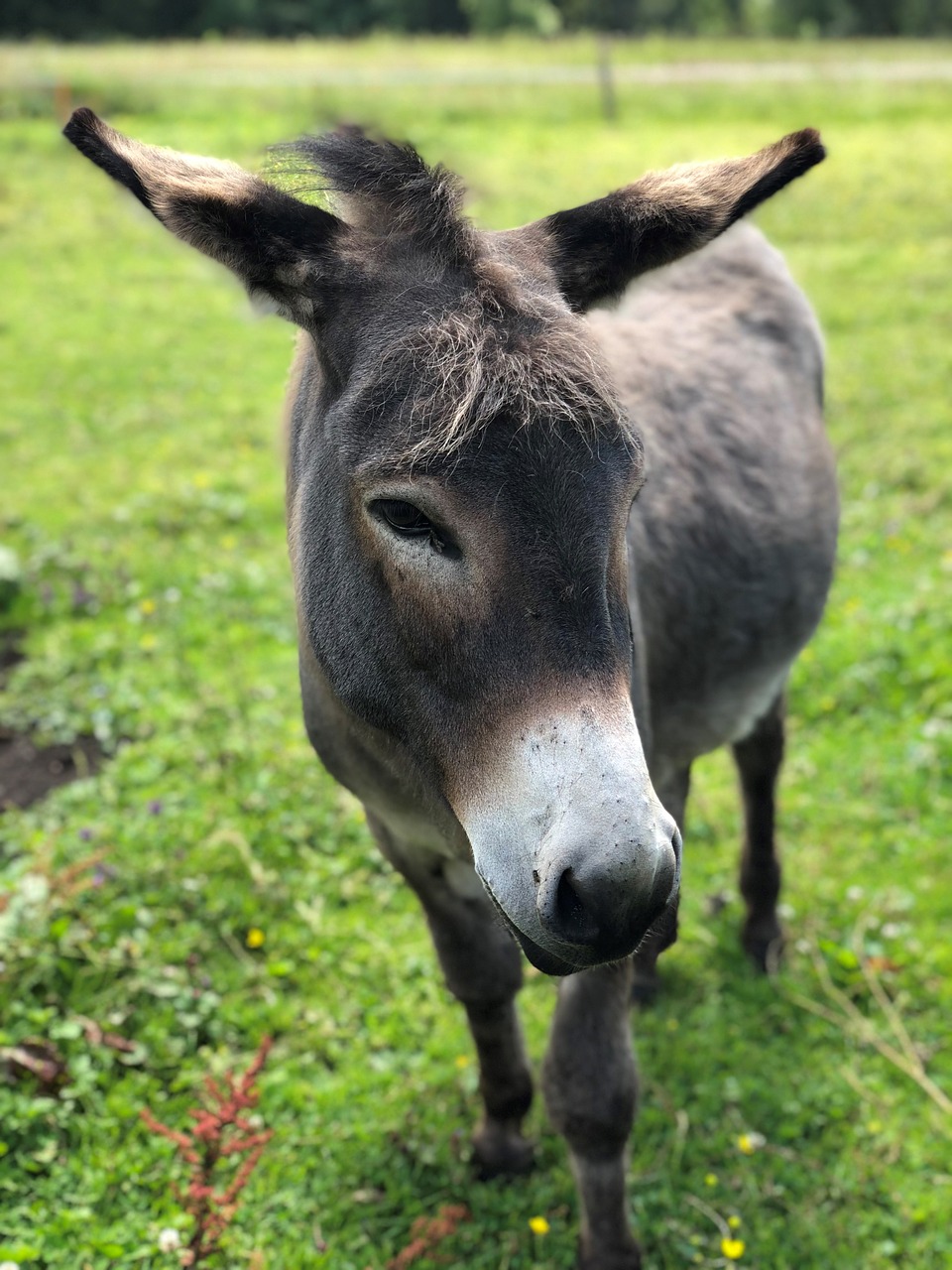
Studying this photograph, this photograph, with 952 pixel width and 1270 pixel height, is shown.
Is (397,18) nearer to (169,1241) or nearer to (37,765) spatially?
(37,765)

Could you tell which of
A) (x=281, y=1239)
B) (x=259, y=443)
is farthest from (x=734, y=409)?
(x=259, y=443)

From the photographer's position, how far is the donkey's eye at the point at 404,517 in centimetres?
198

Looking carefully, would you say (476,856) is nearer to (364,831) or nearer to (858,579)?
(364,831)

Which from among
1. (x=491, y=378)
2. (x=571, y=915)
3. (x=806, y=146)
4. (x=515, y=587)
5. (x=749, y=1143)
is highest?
(x=806, y=146)

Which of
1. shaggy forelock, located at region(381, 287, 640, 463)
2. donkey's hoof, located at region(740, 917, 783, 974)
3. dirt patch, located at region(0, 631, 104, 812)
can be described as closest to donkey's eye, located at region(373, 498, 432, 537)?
shaggy forelock, located at region(381, 287, 640, 463)

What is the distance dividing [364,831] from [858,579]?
335 cm

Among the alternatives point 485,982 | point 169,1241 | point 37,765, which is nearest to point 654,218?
point 485,982

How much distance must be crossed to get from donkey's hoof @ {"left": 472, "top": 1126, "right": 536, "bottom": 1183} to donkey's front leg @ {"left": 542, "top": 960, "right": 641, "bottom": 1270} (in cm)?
41

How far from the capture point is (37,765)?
4.95m

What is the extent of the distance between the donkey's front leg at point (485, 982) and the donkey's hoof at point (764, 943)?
47.8 inches

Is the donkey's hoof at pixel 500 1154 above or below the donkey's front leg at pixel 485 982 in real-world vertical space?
below

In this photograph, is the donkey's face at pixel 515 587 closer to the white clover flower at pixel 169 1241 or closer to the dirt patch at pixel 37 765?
the white clover flower at pixel 169 1241

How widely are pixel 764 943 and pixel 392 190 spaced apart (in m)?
3.21

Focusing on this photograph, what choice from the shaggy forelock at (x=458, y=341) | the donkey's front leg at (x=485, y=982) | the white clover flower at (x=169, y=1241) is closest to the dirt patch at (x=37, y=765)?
the white clover flower at (x=169, y=1241)
